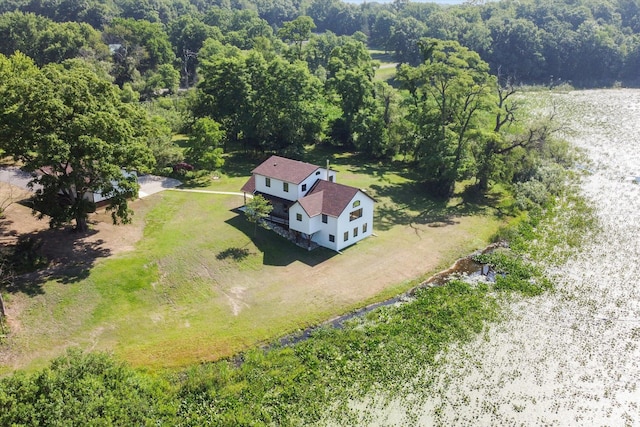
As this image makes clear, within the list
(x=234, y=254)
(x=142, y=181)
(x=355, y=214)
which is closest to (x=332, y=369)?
(x=234, y=254)

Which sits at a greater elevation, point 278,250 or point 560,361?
point 278,250

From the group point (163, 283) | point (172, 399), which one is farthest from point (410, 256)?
point (172, 399)

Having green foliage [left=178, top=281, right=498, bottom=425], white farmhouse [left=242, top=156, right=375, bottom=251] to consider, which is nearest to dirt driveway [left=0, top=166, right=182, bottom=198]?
white farmhouse [left=242, top=156, right=375, bottom=251]

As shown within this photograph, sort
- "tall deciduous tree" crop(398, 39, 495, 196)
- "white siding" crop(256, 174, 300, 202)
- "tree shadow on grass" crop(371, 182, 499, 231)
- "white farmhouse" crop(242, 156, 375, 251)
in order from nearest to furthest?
"white farmhouse" crop(242, 156, 375, 251) → "white siding" crop(256, 174, 300, 202) → "tree shadow on grass" crop(371, 182, 499, 231) → "tall deciduous tree" crop(398, 39, 495, 196)

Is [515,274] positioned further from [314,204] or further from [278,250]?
[278,250]

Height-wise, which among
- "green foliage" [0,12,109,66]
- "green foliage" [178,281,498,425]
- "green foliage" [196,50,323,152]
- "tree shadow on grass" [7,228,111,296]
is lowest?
"green foliage" [178,281,498,425]

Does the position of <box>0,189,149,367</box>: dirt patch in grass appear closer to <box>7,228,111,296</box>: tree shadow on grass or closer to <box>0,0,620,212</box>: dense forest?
<box>7,228,111,296</box>: tree shadow on grass
